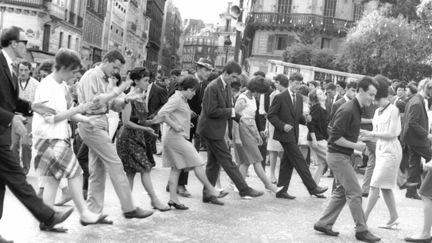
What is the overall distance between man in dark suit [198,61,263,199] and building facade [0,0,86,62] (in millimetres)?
34382

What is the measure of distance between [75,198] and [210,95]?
10.1 feet

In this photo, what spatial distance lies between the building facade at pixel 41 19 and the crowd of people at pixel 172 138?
3351cm

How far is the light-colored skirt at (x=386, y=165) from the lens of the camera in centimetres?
869

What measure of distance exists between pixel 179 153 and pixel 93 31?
53794mm

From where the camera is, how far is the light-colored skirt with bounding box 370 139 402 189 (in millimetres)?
8688

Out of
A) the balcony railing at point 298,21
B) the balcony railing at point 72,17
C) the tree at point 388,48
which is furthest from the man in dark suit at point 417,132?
the balcony railing at point 72,17

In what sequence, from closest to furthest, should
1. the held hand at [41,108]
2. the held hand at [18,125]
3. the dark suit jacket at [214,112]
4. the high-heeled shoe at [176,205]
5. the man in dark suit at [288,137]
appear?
the held hand at [18,125]
the held hand at [41,108]
the high-heeled shoe at [176,205]
the dark suit jacket at [214,112]
the man in dark suit at [288,137]

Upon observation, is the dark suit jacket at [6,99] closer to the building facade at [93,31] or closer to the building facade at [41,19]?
the building facade at [41,19]

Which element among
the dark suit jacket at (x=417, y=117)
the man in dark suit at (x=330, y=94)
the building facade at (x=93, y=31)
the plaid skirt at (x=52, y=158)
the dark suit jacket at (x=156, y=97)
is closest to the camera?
the plaid skirt at (x=52, y=158)

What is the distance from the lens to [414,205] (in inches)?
450

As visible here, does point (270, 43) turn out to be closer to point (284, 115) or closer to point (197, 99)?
point (197, 99)

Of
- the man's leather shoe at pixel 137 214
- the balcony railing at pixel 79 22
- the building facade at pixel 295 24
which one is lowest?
the man's leather shoe at pixel 137 214

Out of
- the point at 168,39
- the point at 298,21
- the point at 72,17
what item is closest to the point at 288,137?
the point at 298,21

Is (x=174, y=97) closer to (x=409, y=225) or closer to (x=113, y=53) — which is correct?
(x=113, y=53)
